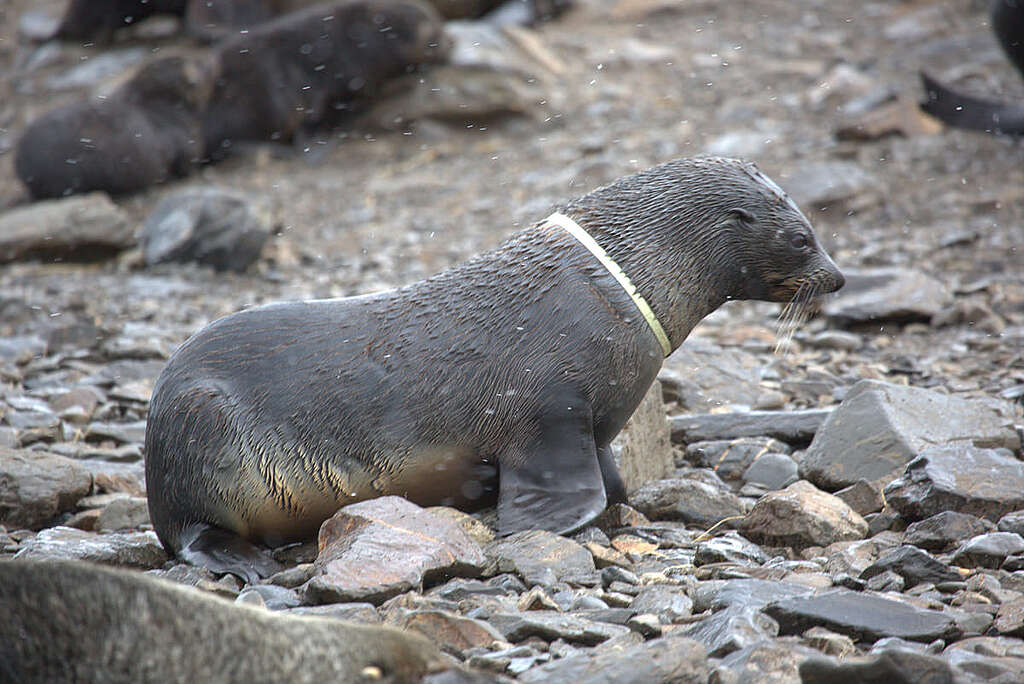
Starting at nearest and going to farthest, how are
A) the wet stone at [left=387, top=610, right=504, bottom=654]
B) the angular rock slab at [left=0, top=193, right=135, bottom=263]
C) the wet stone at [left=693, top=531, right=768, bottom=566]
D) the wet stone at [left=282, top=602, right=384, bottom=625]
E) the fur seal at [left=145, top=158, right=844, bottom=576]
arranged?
1. the wet stone at [left=387, top=610, right=504, bottom=654]
2. the wet stone at [left=282, top=602, right=384, bottom=625]
3. the wet stone at [left=693, top=531, right=768, bottom=566]
4. the fur seal at [left=145, top=158, right=844, bottom=576]
5. the angular rock slab at [left=0, top=193, right=135, bottom=263]

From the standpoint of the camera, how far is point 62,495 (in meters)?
5.07

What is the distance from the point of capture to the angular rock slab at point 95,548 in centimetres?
425

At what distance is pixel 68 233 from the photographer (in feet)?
35.9

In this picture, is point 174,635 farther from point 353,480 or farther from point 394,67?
point 394,67

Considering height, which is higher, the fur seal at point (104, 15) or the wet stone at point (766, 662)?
the wet stone at point (766, 662)

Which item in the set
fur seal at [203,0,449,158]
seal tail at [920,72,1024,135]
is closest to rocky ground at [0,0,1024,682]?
seal tail at [920,72,1024,135]

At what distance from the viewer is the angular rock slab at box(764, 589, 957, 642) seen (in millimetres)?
3285

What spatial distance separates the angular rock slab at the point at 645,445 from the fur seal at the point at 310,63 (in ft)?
32.1

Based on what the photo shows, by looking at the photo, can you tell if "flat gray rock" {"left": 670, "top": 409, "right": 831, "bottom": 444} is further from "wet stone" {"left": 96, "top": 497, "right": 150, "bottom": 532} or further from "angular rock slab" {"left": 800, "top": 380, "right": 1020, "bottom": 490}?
"wet stone" {"left": 96, "top": 497, "right": 150, "bottom": 532}

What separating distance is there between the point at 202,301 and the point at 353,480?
589 centimetres

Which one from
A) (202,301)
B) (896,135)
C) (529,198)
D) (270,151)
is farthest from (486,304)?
(270,151)

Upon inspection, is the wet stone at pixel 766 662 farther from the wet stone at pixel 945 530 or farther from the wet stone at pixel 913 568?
the wet stone at pixel 945 530

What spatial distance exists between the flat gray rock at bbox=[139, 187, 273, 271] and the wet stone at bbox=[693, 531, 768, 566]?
23.8 ft

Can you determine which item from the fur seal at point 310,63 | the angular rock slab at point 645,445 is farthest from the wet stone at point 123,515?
the fur seal at point 310,63
